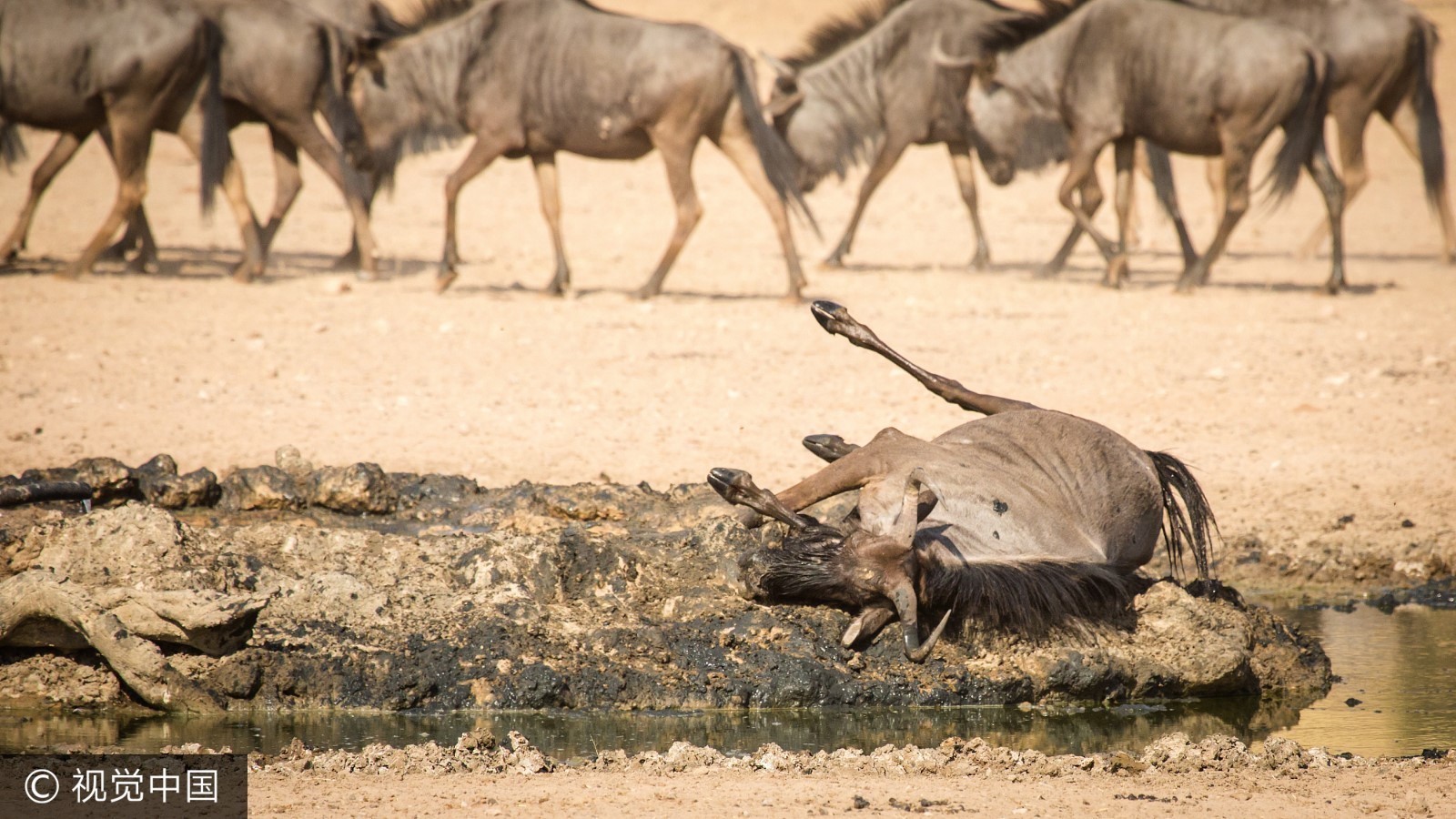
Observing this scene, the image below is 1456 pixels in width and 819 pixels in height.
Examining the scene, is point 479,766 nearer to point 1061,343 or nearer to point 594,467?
point 594,467

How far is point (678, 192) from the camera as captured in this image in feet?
40.4

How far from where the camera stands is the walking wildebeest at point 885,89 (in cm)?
1530

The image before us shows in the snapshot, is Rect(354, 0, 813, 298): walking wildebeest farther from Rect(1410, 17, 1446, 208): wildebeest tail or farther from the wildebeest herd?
Rect(1410, 17, 1446, 208): wildebeest tail

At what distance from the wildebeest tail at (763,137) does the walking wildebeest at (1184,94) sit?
2749mm

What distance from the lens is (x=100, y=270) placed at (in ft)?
41.8

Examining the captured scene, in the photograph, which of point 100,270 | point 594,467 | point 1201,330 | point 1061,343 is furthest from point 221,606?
point 100,270

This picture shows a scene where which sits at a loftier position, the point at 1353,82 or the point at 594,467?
the point at 1353,82

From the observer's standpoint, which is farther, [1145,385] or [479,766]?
[1145,385]

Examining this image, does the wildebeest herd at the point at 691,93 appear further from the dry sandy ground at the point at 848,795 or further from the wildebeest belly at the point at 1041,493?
the dry sandy ground at the point at 848,795

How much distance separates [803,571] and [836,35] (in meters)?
12.2

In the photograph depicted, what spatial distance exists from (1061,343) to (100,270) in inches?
312

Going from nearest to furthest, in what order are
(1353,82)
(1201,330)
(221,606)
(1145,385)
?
(221,606) < (1145,385) < (1201,330) < (1353,82)

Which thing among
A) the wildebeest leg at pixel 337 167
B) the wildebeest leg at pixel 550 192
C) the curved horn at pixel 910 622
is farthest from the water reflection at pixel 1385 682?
the wildebeest leg at pixel 337 167

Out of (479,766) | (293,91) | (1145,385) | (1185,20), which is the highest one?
(1185,20)
